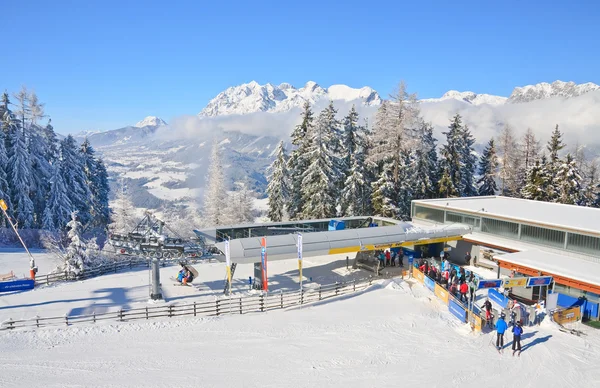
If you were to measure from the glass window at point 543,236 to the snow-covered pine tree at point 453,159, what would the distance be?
16.0 meters

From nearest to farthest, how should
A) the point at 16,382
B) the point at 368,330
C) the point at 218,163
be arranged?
the point at 16,382, the point at 368,330, the point at 218,163

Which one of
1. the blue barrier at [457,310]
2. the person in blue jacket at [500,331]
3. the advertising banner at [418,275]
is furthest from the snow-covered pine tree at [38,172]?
the person in blue jacket at [500,331]

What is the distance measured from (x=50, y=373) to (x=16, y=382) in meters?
0.93

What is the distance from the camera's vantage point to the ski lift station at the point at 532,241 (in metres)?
21.9

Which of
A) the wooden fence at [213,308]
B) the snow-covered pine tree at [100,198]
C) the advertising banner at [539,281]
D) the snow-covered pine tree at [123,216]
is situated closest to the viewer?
the wooden fence at [213,308]

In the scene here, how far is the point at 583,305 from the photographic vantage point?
21297mm

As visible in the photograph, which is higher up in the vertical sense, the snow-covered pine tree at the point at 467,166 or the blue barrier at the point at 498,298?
the snow-covered pine tree at the point at 467,166

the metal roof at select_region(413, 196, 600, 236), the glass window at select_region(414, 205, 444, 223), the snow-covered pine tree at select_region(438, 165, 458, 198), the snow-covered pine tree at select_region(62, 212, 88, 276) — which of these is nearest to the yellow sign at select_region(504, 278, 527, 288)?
the metal roof at select_region(413, 196, 600, 236)

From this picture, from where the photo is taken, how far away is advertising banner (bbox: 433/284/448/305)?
21688mm

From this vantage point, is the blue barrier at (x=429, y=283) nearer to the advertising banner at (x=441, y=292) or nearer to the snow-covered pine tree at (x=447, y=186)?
the advertising banner at (x=441, y=292)

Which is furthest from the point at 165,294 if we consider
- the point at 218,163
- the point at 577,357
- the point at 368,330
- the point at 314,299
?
the point at 218,163

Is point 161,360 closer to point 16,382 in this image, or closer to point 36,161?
point 16,382

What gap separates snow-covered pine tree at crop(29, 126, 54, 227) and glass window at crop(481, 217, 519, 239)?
4183cm

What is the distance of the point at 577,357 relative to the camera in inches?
636
